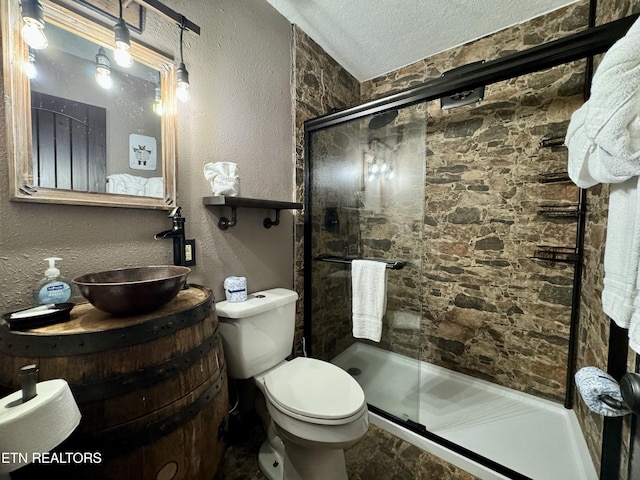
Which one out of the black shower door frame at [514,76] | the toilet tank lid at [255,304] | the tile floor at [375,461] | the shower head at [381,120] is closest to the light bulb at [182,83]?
the black shower door frame at [514,76]

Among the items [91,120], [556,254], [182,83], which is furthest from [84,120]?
[556,254]

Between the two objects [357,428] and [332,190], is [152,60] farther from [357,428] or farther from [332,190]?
[357,428]

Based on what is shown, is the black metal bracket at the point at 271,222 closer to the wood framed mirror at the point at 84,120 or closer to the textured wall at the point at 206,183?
the textured wall at the point at 206,183

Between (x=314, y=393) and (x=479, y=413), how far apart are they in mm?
1265

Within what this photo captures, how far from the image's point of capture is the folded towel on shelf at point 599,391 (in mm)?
699

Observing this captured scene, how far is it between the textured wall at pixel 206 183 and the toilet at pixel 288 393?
0.26 meters

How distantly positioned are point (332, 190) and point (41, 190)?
5.05 feet

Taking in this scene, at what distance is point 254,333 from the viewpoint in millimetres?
1220

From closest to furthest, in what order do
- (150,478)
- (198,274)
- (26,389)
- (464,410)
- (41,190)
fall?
(26,389) → (150,478) → (41,190) → (198,274) → (464,410)

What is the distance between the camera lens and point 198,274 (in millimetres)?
1246

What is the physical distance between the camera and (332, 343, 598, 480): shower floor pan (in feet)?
4.19

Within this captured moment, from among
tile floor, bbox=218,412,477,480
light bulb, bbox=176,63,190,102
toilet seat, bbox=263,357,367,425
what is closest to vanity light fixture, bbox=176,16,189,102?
light bulb, bbox=176,63,190,102

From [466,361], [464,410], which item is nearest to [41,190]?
[464,410]

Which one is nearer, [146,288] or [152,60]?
[146,288]
